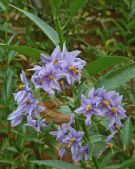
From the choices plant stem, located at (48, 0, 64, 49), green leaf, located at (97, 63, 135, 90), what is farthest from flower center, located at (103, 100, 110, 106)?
plant stem, located at (48, 0, 64, 49)

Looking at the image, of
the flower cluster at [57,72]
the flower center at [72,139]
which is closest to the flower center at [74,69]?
the flower cluster at [57,72]

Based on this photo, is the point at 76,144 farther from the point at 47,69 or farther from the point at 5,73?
the point at 5,73

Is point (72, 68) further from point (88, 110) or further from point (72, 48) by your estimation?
point (72, 48)

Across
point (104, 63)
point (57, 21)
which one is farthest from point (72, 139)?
point (57, 21)

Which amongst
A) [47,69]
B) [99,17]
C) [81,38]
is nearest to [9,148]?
[47,69]

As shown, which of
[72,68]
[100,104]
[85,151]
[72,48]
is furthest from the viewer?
[72,48]

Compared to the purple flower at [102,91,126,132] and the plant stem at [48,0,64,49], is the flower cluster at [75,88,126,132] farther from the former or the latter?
the plant stem at [48,0,64,49]
